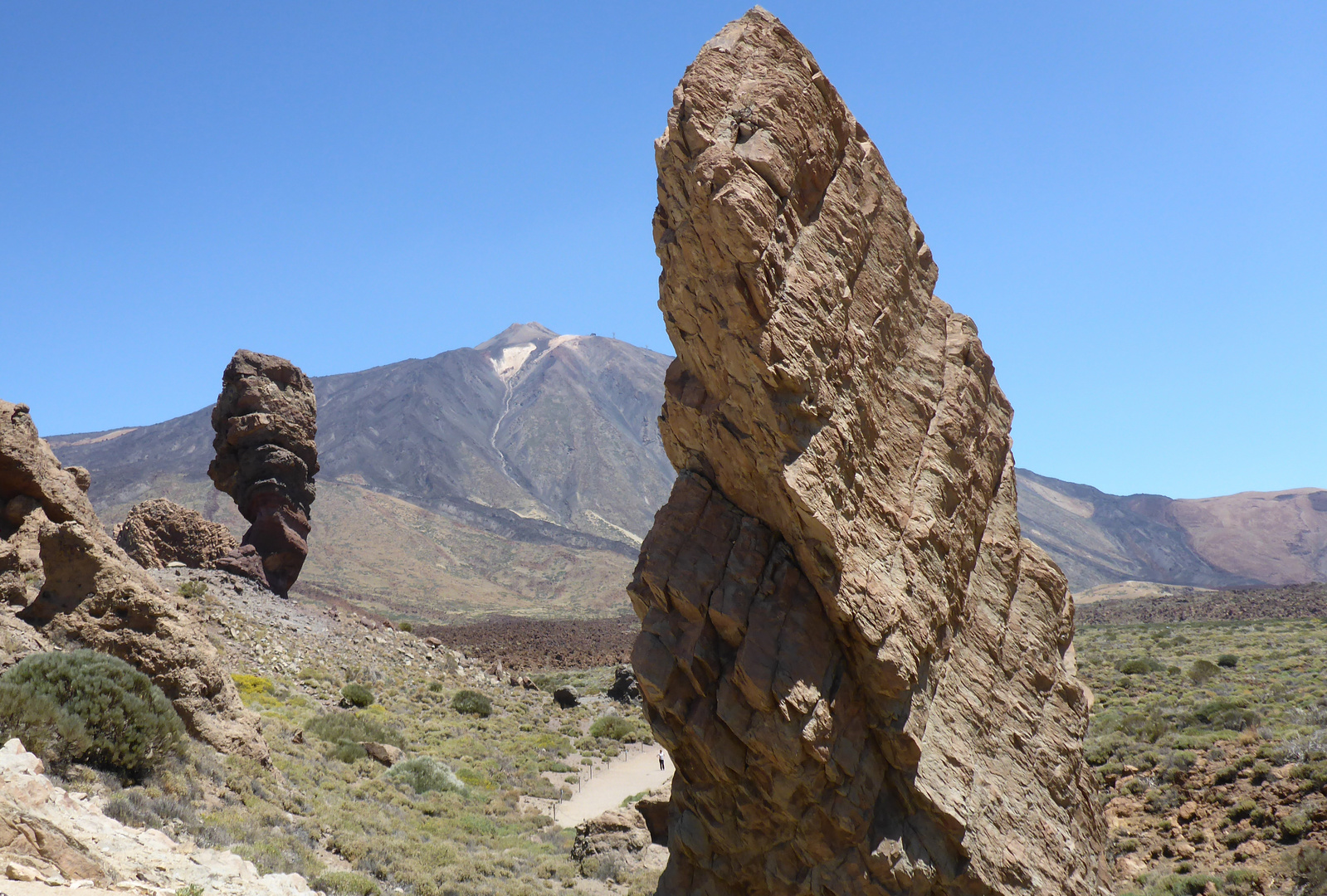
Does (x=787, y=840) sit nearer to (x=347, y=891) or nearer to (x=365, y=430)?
(x=347, y=891)

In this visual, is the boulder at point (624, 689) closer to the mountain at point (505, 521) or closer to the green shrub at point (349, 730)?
the green shrub at point (349, 730)

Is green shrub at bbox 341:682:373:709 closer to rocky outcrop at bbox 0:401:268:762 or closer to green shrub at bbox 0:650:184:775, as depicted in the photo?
rocky outcrop at bbox 0:401:268:762

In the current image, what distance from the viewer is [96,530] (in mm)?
16438

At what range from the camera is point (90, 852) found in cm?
720

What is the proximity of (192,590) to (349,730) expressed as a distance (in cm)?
1084

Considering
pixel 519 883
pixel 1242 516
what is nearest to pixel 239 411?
pixel 519 883

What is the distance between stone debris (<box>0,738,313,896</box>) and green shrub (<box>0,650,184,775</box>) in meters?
1.24

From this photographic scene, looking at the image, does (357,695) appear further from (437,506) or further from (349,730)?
(437,506)

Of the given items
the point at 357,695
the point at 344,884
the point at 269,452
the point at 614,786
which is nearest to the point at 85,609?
the point at 344,884

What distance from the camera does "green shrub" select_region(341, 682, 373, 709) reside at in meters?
26.5

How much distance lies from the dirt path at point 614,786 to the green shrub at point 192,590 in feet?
50.7

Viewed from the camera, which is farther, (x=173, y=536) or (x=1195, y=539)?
(x=1195, y=539)

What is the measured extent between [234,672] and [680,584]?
20829mm

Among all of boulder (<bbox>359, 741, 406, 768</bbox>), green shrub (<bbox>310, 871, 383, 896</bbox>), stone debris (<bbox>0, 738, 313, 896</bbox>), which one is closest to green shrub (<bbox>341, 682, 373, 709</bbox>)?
boulder (<bbox>359, 741, 406, 768</bbox>)
